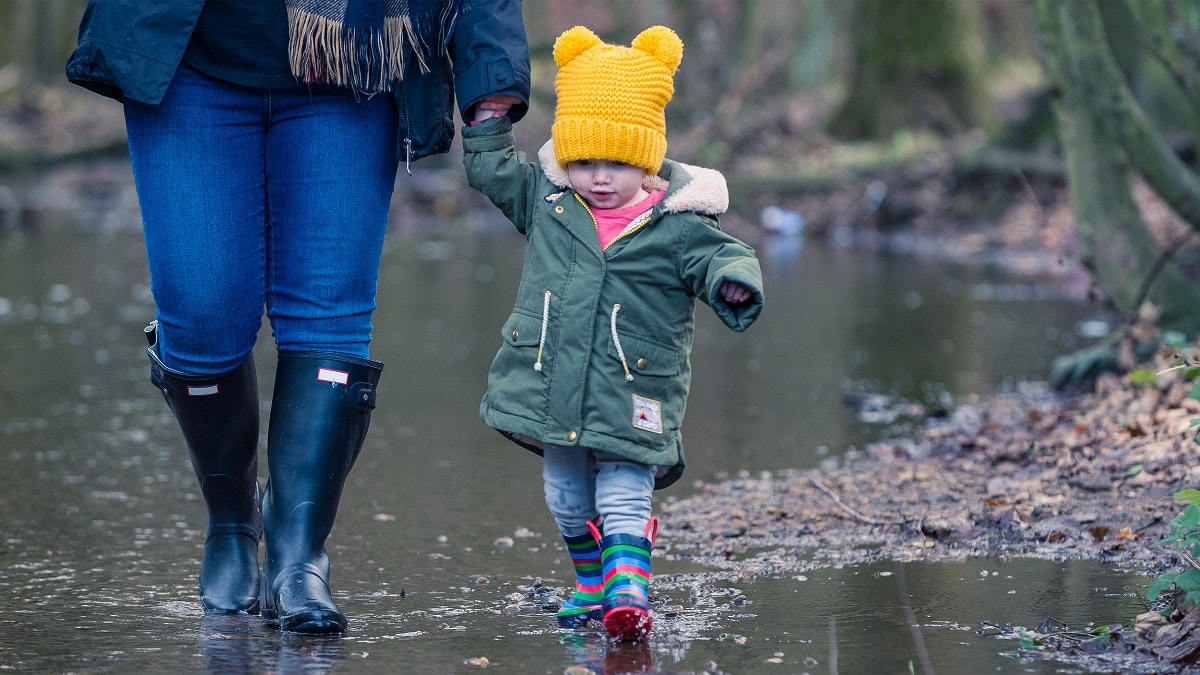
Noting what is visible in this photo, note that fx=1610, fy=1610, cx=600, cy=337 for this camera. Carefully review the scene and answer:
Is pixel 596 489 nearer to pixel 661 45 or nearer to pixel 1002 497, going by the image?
pixel 661 45

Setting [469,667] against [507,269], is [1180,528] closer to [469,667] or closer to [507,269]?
[469,667]

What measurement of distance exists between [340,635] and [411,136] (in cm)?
115

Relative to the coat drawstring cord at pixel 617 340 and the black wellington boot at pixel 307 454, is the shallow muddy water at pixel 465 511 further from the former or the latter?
the coat drawstring cord at pixel 617 340

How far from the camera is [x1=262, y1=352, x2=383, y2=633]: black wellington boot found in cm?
366

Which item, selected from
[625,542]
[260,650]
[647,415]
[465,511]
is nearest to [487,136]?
[647,415]

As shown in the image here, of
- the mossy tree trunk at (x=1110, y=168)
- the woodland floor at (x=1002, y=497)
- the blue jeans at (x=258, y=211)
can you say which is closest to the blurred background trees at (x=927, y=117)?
the mossy tree trunk at (x=1110, y=168)

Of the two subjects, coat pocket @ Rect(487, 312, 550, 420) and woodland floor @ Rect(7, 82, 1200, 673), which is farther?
woodland floor @ Rect(7, 82, 1200, 673)

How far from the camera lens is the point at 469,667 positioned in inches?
127

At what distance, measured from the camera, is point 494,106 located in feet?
12.3

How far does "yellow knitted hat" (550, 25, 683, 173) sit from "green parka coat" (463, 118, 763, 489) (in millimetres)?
117

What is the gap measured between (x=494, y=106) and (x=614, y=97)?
29 cm

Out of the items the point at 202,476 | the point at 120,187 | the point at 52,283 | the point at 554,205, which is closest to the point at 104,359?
the point at 52,283

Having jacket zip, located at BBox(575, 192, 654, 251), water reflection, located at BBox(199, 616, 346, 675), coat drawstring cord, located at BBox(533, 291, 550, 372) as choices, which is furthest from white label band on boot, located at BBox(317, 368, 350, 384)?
jacket zip, located at BBox(575, 192, 654, 251)

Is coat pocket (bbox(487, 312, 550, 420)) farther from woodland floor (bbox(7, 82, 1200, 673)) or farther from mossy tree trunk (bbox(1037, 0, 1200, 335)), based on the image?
mossy tree trunk (bbox(1037, 0, 1200, 335))
